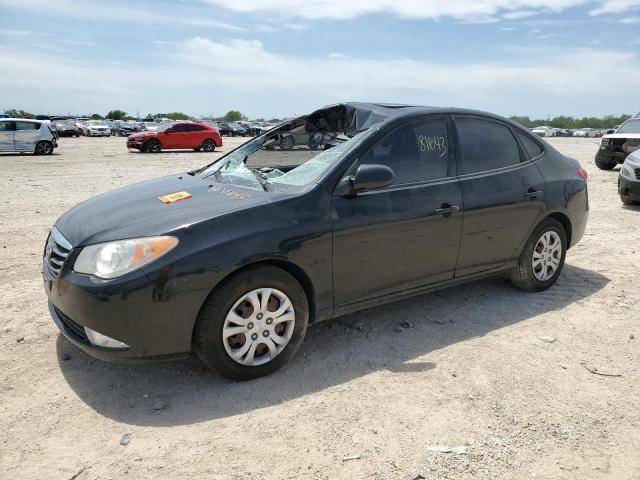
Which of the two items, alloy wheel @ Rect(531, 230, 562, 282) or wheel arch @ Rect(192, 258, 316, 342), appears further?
alloy wheel @ Rect(531, 230, 562, 282)

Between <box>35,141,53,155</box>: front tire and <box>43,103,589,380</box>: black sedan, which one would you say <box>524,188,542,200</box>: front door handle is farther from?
<box>35,141,53,155</box>: front tire

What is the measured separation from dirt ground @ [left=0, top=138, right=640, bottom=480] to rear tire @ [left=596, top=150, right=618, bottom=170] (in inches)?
502

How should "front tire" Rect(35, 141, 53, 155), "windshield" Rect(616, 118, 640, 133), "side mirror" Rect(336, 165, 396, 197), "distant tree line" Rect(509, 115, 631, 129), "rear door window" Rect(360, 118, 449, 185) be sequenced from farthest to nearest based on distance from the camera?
"distant tree line" Rect(509, 115, 631, 129), "front tire" Rect(35, 141, 53, 155), "windshield" Rect(616, 118, 640, 133), "rear door window" Rect(360, 118, 449, 185), "side mirror" Rect(336, 165, 396, 197)

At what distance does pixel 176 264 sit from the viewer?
297cm

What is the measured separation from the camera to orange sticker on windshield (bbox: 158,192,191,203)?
3617 mm

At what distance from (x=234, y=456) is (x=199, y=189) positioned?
1931 mm

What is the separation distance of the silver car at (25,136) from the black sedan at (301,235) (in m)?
20.6

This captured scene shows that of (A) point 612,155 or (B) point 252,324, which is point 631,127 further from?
(B) point 252,324

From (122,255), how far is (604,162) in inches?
640

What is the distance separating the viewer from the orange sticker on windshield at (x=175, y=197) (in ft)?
11.9

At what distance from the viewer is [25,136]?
21797 mm

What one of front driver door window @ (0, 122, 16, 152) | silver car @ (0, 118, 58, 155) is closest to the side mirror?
silver car @ (0, 118, 58, 155)

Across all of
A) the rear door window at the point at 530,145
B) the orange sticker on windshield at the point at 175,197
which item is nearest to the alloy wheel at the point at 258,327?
the orange sticker on windshield at the point at 175,197

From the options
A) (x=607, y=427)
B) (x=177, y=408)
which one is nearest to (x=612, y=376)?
(x=607, y=427)
